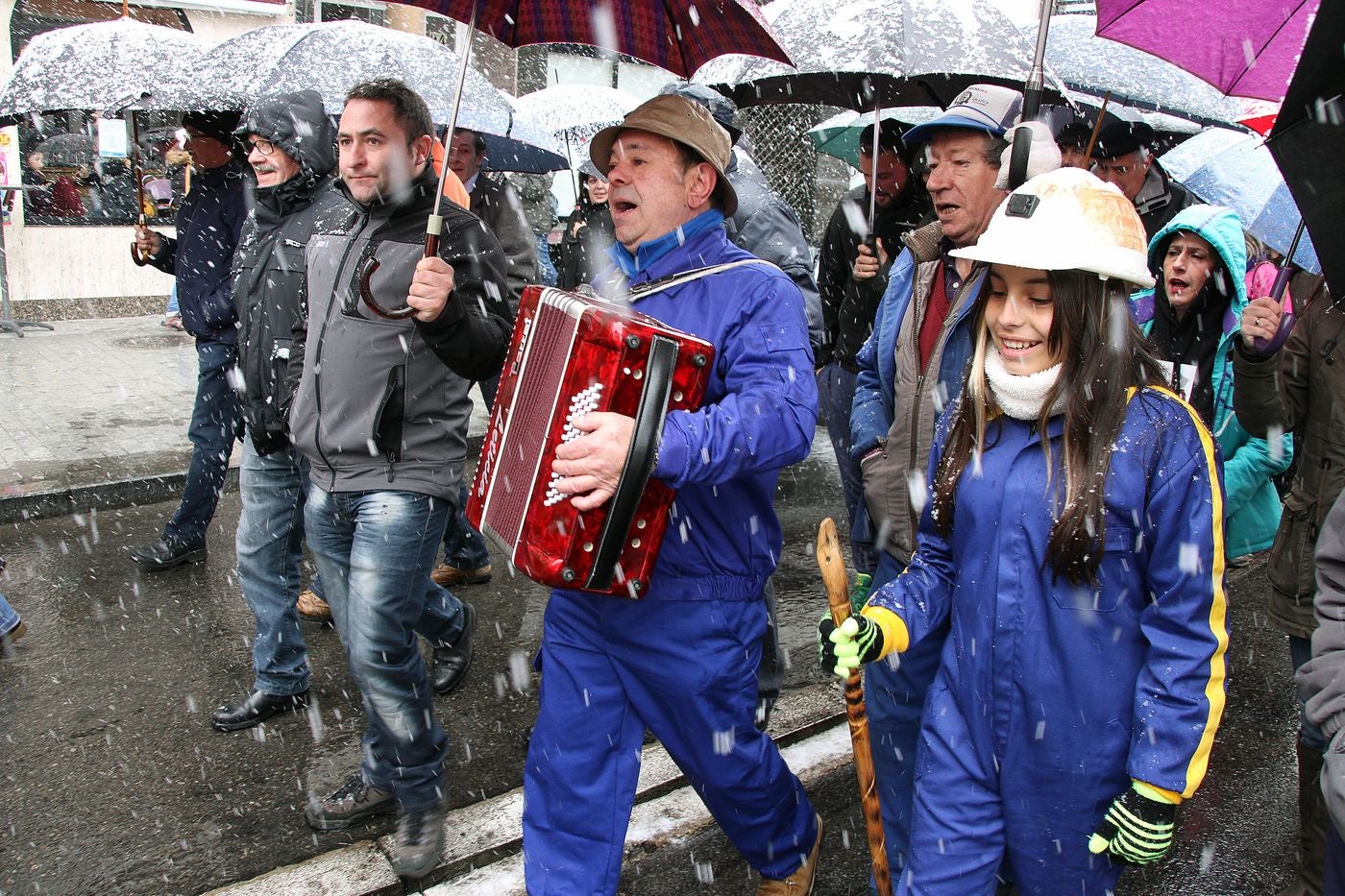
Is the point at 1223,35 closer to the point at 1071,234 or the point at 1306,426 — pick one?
the point at 1306,426

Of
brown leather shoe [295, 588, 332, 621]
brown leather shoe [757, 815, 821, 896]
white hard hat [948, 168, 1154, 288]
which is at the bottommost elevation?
brown leather shoe [295, 588, 332, 621]

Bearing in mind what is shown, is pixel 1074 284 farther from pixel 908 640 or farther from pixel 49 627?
pixel 49 627

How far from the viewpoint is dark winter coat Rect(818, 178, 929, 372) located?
5180 millimetres

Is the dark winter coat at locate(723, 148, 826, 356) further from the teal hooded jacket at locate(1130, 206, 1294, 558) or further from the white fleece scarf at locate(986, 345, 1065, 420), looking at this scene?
the white fleece scarf at locate(986, 345, 1065, 420)

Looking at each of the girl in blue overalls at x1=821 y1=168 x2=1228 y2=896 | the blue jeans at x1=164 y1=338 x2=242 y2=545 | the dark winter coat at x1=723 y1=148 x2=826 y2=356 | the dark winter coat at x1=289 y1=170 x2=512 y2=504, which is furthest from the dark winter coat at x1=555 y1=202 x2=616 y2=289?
the girl in blue overalls at x1=821 y1=168 x2=1228 y2=896

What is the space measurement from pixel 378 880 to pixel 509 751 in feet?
3.03

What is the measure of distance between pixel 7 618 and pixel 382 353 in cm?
274

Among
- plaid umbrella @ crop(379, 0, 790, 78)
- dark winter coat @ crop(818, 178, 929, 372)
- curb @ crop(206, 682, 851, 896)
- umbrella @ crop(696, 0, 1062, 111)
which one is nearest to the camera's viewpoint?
plaid umbrella @ crop(379, 0, 790, 78)

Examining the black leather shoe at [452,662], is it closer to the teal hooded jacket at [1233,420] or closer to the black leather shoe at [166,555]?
the black leather shoe at [166,555]

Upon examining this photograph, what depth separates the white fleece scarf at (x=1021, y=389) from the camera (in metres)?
2.45

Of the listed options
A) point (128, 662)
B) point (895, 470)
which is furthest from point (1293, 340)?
point (128, 662)

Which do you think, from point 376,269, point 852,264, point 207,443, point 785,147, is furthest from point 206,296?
point 785,147

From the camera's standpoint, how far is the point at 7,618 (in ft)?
16.8

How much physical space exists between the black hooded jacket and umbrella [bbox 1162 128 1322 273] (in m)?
3.37
